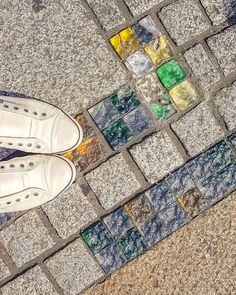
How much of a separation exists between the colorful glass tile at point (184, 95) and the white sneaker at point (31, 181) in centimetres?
54

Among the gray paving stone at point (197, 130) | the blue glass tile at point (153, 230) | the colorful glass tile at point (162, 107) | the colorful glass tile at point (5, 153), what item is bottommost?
the blue glass tile at point (153, 230)

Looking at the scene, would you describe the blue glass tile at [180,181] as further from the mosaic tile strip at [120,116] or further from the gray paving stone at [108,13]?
the gray paving stone at [108,13]

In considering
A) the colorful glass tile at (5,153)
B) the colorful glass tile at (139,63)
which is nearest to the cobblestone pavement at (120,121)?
the colorful glass tile at (139,63)

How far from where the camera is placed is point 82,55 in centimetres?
264

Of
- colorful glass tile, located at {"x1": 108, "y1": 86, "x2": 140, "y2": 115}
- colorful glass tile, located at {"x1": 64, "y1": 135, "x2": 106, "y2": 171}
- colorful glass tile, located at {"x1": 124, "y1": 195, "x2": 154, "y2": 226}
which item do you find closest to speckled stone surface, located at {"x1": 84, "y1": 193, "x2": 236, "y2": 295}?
colorful glass tile, located at {"x1": 124, "y1": 195, "x2": 154, "y2": 226}

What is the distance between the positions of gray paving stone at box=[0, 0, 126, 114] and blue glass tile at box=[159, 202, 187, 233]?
0.58 metres

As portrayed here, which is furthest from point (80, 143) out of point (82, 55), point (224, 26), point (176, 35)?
point (224, 26)

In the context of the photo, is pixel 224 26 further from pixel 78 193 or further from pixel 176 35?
pixel 78 193

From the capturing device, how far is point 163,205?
8.68ft

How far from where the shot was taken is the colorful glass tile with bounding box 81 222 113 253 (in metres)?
2.64

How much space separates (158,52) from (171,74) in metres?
0.11

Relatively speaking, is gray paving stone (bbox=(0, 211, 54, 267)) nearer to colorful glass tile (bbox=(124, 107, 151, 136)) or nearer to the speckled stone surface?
the speckled stone surface

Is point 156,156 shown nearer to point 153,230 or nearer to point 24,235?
point 153,230

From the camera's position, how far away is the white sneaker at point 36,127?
2.57 metres
